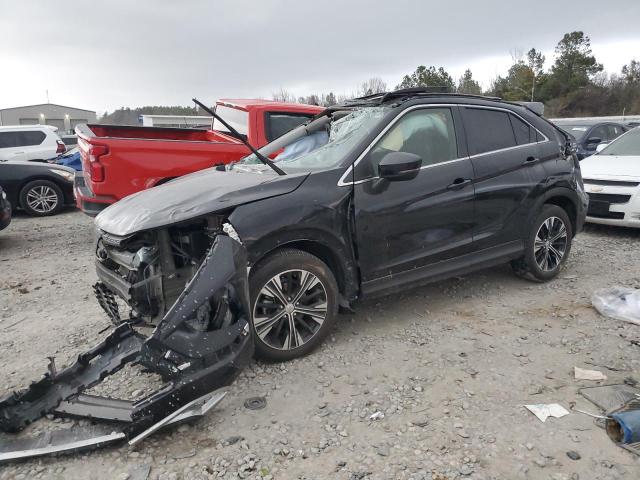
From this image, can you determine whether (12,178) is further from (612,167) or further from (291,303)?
(612,167)

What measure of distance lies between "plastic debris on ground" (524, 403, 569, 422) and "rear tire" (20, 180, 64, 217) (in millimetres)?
9122

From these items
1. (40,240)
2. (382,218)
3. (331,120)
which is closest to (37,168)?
(40,240)

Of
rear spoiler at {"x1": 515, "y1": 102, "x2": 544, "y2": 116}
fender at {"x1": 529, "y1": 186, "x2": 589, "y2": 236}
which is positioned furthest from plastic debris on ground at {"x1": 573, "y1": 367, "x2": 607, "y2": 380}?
rear spoiler at {"x1": 515, "y1": 102, "x2": 544, "y2": 116}

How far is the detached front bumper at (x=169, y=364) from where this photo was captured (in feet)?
8.02

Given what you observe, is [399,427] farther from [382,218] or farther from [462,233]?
[462,233]

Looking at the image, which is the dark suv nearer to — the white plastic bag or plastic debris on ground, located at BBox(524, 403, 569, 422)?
the white plastic bag

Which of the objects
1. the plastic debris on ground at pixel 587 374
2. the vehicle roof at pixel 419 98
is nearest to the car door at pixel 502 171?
the vehicle roof at pixel 419 98

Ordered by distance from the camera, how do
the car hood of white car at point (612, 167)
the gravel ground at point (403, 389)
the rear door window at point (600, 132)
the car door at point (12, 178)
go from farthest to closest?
the rear door window at point (600, 132)
the car door at point (12, 178)
the car hood of white car at point (612, 167)
the gravel ground at point (403, 389)

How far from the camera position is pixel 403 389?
303 centimetres

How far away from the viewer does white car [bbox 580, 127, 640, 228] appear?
20.8ft

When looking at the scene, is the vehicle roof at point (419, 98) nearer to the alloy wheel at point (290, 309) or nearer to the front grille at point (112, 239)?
the alloy wheel at point (290, 309)

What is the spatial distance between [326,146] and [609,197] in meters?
4.80

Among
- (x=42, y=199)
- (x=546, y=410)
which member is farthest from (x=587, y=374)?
(x=42, y=199)

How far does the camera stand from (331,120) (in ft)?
14.2
